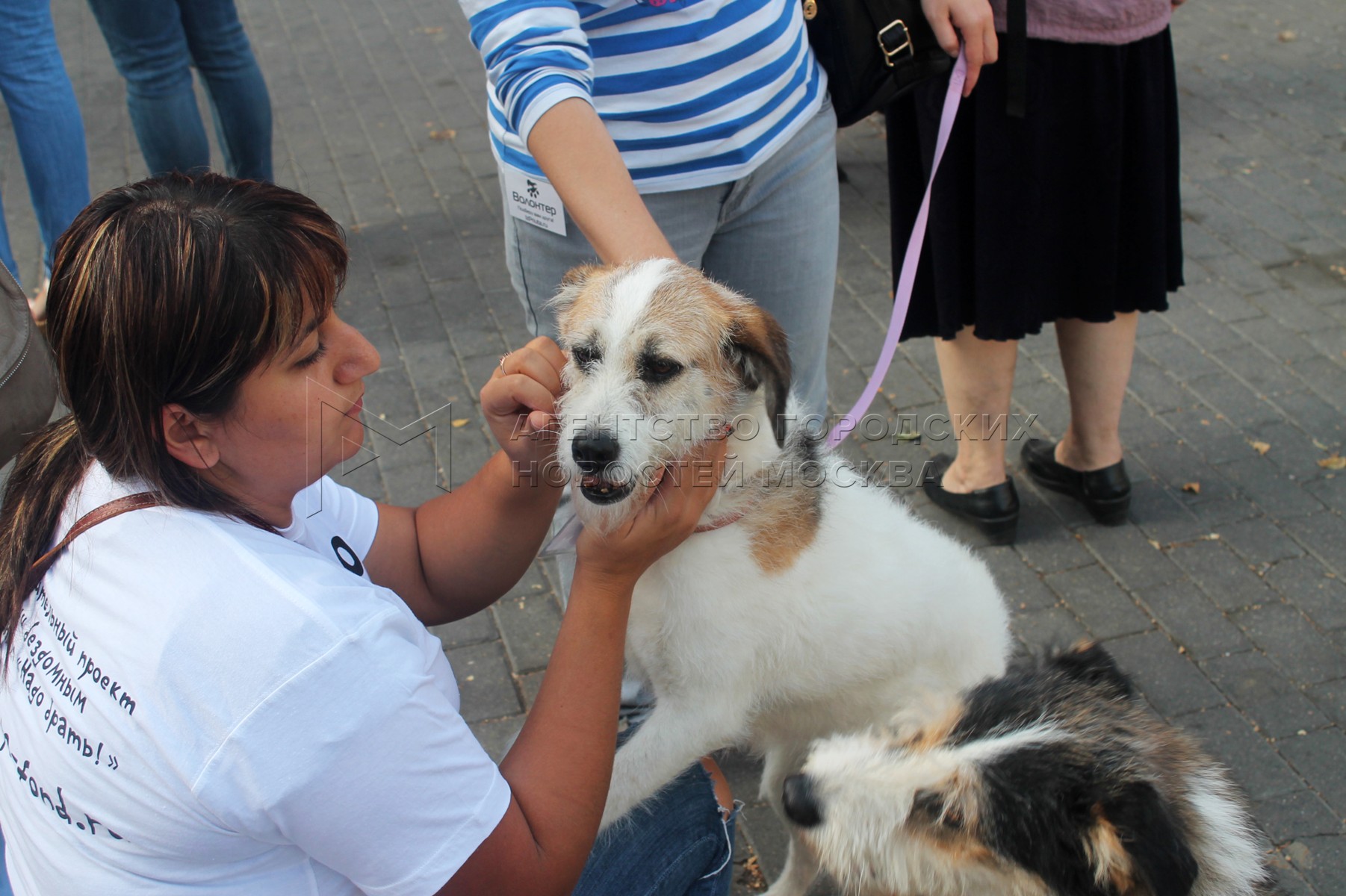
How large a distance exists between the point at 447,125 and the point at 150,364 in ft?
20.7

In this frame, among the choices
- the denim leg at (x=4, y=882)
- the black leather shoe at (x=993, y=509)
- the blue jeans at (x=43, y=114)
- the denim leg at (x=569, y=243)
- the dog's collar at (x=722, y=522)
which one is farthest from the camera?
the blue jeans at (x=43, y=114)

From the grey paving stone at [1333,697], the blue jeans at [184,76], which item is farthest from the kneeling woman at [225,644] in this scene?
the blue jeans at [184,76]

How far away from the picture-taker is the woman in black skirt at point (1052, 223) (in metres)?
3.05

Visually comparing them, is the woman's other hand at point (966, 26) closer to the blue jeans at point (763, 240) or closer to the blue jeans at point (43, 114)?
the blue jeans at point (763, 240)

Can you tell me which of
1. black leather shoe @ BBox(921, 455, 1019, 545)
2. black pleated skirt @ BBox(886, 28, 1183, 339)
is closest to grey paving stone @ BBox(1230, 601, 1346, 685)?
black leather shoe @ BBox(921, 455, 1019, 545)

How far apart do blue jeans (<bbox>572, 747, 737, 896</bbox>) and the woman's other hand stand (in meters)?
1.92

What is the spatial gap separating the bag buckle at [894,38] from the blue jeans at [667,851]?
6.11 ft

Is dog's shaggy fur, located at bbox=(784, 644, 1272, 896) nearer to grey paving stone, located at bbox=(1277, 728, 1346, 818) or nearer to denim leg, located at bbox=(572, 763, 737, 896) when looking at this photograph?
denim leg, located at bbox=(572, 763, 737, 896)

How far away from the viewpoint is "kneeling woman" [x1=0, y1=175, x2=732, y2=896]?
130 cm

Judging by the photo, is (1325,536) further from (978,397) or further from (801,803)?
(801,803)

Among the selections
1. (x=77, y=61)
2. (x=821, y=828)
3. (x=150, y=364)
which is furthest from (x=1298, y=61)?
(x=77, y=61)

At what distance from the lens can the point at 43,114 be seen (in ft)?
15.5

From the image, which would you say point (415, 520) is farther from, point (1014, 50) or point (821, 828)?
point (1014, 50)

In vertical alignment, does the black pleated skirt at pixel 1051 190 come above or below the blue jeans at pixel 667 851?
above
